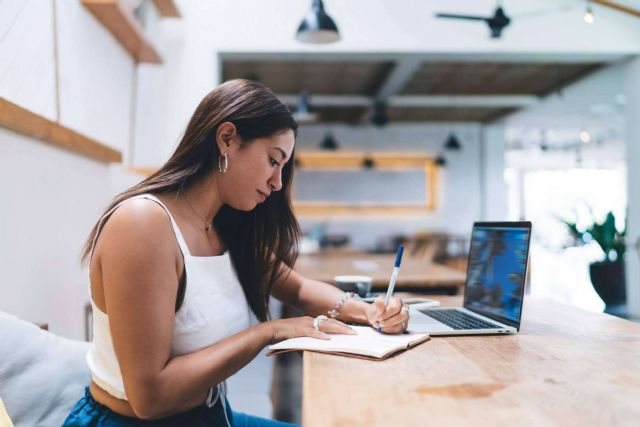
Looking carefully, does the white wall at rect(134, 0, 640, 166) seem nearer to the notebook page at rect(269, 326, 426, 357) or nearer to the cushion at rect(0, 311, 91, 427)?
the cushion at rect(0, 311, 91, 427)

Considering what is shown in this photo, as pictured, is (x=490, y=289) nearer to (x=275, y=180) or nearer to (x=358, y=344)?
(x=358, y=344)

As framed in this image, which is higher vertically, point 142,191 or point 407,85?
point 407,85

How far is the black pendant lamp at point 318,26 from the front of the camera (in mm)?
3291

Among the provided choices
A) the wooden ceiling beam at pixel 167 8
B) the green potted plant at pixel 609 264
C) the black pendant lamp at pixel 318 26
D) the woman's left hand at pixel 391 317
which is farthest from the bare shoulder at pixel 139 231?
the green potted plant at pixel 609 264

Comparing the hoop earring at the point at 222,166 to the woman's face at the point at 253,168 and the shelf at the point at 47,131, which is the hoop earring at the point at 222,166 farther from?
the shelf at the point at 47,131

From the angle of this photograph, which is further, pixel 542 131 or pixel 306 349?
pixel 542 131

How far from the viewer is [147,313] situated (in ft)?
3.22

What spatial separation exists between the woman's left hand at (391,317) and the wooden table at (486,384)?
95 mm

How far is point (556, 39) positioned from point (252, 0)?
255cm

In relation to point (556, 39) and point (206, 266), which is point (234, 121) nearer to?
point (206, 266)

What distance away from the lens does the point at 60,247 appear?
2.24 metres

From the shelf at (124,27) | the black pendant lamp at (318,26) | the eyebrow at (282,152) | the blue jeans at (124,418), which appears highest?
the black pendant lamp at (318,26)

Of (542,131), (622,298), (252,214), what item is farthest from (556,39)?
(542,131)

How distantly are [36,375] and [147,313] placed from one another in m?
0.51
